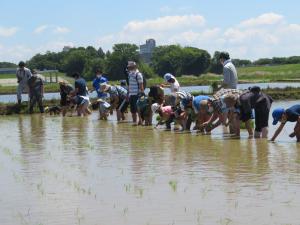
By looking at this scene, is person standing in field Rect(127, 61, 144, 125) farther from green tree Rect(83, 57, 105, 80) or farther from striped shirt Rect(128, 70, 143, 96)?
green tree Rect(83, 57, 105, 80)

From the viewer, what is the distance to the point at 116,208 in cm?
711

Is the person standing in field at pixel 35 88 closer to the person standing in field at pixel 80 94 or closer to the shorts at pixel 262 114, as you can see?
the person standing in field at pixel 80 94

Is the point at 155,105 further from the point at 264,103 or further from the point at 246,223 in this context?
the point at 246,223

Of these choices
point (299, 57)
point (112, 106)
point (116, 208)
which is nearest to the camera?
point (116, 208)

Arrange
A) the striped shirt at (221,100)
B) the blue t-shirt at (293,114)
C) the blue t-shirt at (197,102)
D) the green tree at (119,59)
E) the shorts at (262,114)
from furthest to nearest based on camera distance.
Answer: the green tree at (119,59), the blue t-shirt at (197,102), the striped shirt at (221,100), the shorts at (262,114), the blue t-shirt at (293,114)

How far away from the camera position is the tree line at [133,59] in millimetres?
88938

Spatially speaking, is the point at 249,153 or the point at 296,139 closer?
the point at 249,153

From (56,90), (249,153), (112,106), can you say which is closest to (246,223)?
(249,153)

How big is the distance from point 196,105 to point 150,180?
6.46m

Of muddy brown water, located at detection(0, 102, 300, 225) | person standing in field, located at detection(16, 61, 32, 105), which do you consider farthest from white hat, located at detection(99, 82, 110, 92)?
person standing in field, located at detection(16, 61, 32, 105)

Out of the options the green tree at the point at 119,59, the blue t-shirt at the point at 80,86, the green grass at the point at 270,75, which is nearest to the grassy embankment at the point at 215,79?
the green grass at the point at 270,75

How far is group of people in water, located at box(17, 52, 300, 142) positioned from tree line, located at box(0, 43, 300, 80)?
6242cm

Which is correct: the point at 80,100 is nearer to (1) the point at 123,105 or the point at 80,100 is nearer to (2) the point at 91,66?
(1) the point at 123,105

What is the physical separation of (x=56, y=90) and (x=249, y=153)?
3693 centimetres
